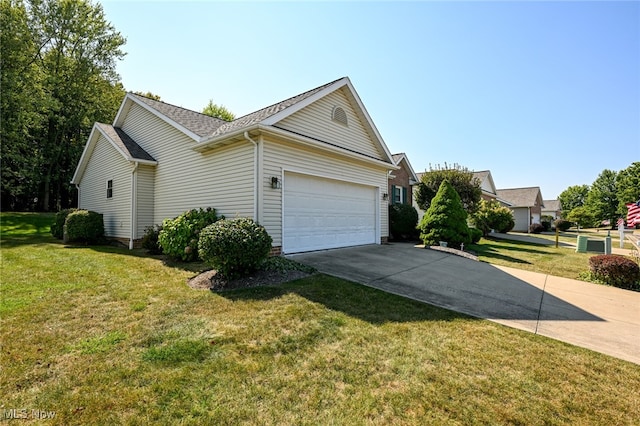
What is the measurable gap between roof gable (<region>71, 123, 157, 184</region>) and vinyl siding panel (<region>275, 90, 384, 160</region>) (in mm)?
6499

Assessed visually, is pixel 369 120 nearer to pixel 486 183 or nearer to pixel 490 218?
pixel 490 218

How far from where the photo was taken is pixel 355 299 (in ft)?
16.9

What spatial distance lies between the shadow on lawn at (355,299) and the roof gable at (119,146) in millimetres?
8653

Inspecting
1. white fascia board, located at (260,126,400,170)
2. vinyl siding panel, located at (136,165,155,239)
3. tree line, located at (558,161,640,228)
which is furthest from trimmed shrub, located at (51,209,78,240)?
tree line, located at (558,161,640,228)

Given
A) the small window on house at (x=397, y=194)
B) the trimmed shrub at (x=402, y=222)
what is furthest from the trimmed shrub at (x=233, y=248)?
the small window on house at (x=397, y=194)

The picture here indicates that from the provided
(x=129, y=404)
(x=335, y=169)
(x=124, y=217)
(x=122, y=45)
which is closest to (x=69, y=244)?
(x=124, y=217)

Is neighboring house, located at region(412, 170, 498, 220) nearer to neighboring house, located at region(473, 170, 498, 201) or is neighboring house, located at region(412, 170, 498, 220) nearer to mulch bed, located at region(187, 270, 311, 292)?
neighboring house, located at region(473, 170, 498, 201)

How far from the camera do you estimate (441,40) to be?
30.0 feet

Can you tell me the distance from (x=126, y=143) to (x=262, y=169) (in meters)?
8.49

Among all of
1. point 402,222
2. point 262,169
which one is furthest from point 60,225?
point 402,222

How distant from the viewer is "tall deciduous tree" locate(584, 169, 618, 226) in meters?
48.9

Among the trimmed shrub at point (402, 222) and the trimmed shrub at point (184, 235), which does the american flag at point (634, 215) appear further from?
the trimmed shrub at point (184, 235)

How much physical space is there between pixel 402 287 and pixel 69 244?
13.4m

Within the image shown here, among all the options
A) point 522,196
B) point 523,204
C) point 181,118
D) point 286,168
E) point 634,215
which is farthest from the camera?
point 522,196
